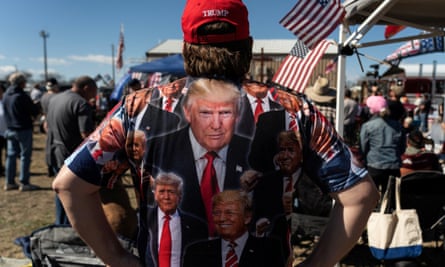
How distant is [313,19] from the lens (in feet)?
13.1

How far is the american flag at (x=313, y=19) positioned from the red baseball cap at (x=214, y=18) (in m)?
2.72

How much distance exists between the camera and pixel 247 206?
4.29 ft

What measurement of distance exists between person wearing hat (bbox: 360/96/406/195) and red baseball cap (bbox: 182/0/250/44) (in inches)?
156

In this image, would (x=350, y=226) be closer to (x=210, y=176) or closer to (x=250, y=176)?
(x=250, y=176)

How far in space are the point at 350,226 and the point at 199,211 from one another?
0.51 meters

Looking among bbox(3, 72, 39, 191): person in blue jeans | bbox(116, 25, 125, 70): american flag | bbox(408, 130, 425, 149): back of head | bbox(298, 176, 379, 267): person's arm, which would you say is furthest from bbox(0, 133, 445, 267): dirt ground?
bbox(116, 25, 125, 70): american flag

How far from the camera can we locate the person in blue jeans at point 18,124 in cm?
665

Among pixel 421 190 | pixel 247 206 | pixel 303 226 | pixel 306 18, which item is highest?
pixel 306 18

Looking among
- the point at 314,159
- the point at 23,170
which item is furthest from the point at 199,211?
the point at 23,170

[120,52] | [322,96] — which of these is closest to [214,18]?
[322,96]

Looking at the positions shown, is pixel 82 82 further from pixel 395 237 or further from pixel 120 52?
pixel 120 52

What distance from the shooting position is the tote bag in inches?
140

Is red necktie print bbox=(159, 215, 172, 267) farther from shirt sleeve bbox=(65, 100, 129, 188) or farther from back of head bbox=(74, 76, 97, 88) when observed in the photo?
back of head bbox=(74, 76, 97, 88)

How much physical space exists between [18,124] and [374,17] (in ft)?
19.3
